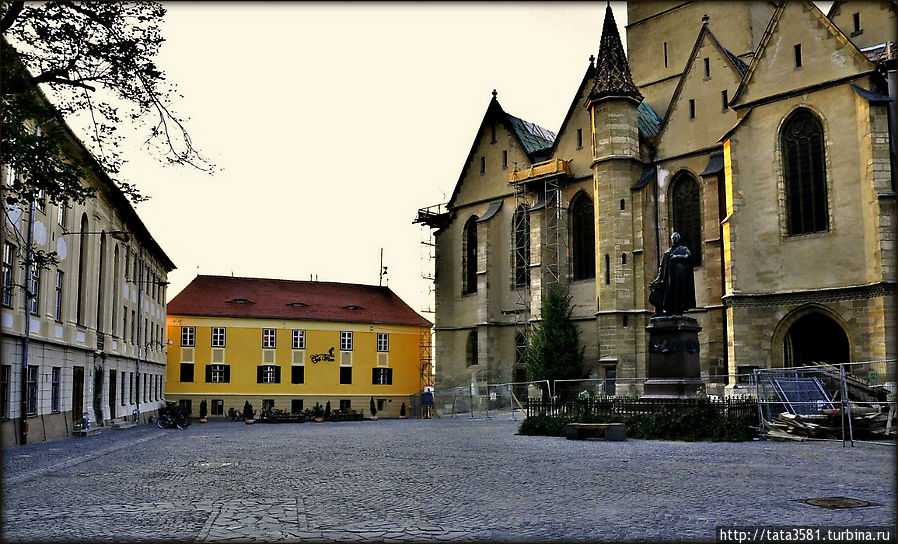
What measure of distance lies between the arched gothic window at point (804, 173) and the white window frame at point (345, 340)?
38.5 m

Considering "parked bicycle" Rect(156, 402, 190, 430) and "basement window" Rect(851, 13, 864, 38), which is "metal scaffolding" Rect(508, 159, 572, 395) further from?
"parked bicycle" Rect(156, 402, 190, 430)

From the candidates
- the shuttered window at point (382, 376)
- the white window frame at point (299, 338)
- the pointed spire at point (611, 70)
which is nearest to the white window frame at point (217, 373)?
the white window frame at point (299, 338)

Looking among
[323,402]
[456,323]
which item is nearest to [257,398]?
[323,402]

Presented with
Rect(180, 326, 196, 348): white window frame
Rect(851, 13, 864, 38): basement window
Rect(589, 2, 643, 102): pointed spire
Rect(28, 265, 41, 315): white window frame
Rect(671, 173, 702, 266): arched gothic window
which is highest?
Rect(851, 13, 864, 38): basement window

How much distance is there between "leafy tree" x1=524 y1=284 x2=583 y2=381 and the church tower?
1968mm

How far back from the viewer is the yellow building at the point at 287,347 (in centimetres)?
5750

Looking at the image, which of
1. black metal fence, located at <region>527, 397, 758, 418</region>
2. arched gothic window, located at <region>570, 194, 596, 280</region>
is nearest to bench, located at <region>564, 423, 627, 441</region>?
black metal fence, located at <region>527, 397, 758, 418</region>

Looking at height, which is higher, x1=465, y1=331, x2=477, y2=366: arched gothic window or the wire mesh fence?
x1=465, y1=331, x2=477, y2=366: arched gothic window

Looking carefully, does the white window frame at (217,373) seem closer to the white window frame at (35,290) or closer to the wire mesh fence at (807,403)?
the white window frame at (35,290)

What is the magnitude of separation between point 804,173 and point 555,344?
602 inches

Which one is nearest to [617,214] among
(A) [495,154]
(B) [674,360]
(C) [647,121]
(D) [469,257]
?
(C) [647,121]

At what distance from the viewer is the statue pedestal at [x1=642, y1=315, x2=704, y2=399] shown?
2200 centimetres

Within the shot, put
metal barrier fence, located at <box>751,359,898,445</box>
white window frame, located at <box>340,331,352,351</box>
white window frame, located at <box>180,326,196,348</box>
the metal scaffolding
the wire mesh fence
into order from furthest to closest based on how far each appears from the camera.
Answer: white window frame, located at <box>340,331,352,351</box>
white window frame, located at <box>180,326,196,348</box>
the metal scaffolding
the wire mesh fence
metal barrier fence, located at <box>751,359,898,445</box>

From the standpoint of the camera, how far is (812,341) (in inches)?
1201
